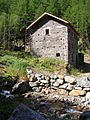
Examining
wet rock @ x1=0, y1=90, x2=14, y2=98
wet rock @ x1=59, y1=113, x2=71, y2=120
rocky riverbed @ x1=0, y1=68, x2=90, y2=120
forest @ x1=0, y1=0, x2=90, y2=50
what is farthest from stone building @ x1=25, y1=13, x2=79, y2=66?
forest @ x1=0, y1=0, x2=90, y2=50

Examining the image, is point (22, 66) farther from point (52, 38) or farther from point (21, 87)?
point (52, 38)

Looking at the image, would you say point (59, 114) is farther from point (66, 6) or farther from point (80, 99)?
point (66, 6)

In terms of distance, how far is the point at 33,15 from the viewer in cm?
5769

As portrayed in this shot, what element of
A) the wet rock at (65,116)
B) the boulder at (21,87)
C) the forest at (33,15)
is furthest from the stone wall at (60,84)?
the forest at (33,15)

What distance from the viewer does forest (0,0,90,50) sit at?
4947cm

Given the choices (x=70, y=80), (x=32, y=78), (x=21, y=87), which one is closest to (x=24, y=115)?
(x=21, y=87)

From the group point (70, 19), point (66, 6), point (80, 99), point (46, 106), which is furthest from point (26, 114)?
point (66, 6)

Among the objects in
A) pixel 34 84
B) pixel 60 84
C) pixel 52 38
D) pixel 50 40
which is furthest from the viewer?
pixel 50 40

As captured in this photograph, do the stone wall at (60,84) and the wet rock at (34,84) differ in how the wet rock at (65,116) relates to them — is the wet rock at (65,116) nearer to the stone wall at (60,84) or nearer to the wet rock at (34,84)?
the stone wall at (60,84)

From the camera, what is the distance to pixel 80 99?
17422 mm

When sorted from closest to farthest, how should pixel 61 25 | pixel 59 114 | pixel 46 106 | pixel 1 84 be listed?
1. pixel 59 114
2. pixel 46 106
3. pixel 1 84
4. pixel 61 25

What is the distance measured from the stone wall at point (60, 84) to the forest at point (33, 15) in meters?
27.8

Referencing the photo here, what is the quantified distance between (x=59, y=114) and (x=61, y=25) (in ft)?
56.3

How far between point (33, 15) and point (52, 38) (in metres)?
28.5
